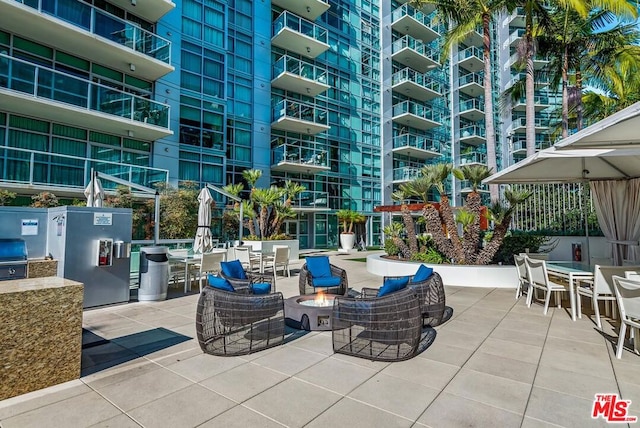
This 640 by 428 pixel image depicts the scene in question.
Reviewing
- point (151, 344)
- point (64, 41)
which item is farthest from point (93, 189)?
point (64, 41)

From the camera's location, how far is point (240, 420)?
2629 millimetres

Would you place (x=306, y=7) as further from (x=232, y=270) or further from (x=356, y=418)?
(x=356, y=418)

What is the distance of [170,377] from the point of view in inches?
134

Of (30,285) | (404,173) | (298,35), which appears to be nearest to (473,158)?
(404,173)

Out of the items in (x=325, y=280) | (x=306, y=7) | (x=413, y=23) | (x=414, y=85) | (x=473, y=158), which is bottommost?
(x=325, y=280)

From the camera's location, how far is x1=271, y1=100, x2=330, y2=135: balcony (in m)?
19.2

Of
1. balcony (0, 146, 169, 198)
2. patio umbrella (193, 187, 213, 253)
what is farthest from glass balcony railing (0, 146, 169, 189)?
patio umbrella (193, 187, 213, 253)

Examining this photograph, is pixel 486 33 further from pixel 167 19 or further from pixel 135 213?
Answer: pixel 135 213

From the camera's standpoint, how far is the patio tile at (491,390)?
2896 millimetres

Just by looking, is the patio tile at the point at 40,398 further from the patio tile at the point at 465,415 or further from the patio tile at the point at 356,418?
the patio tile at the point at 465,415

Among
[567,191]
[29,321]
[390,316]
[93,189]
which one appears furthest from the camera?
[567,191]

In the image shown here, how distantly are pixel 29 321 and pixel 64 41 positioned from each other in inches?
516

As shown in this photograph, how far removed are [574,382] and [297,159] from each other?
1708 centimetres

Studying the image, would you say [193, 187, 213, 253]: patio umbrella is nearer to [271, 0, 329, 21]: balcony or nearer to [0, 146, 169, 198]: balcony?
[0, 146, 169, 198]: balcony
